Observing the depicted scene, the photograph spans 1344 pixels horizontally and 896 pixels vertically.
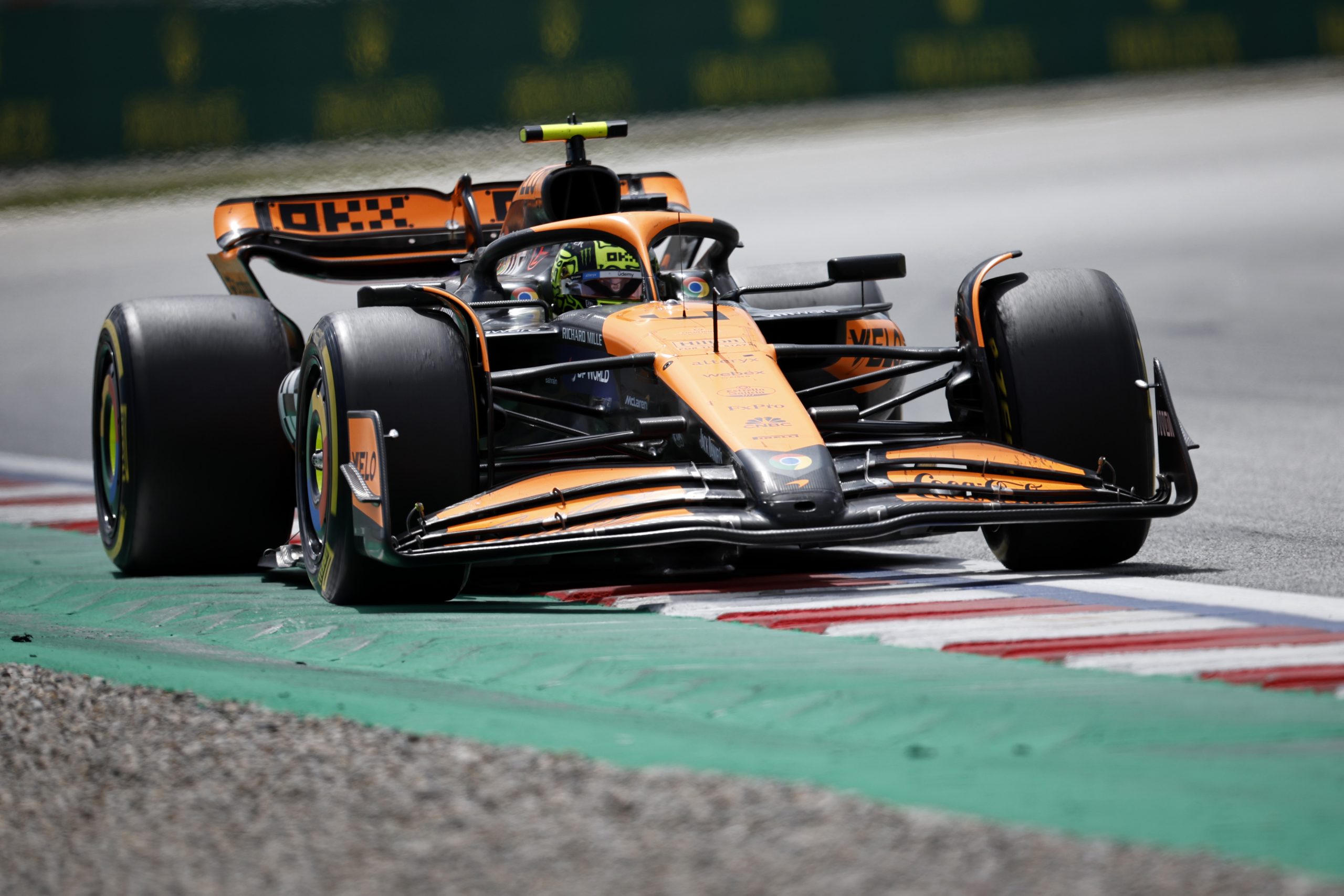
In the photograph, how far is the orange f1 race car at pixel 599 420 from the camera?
19.4 feet

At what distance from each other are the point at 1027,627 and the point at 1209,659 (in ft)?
2.15

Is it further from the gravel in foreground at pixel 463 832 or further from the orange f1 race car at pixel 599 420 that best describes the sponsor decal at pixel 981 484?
the gravel in foreground at pixel 463 832

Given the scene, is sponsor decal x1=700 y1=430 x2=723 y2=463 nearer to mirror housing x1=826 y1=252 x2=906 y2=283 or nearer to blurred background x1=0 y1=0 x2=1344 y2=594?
mirror housing x1=826 y1=252 x2=906 y2=283

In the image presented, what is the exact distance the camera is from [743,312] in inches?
269

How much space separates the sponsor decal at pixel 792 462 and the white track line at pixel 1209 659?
133 cm

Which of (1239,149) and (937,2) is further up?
(937,2)

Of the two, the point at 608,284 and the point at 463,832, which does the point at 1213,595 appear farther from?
the point at 463,832

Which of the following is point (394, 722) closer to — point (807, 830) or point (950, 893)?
point (807, 830)

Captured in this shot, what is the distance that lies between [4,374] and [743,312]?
12.6m

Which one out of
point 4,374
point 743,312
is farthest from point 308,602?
point 4,374

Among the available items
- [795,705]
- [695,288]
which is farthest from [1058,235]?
[795,705]

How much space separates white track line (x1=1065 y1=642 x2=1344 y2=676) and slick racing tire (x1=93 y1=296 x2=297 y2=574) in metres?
3.63

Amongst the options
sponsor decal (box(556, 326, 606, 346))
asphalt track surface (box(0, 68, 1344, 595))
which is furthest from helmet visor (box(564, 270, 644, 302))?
asphalt track surface (box(0, 68, 1344, 595))

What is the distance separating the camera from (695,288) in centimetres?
739
